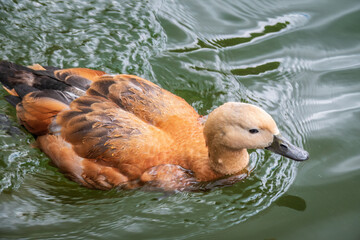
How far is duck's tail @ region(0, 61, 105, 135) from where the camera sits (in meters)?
4.84

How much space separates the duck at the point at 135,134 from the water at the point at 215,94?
0.85ft

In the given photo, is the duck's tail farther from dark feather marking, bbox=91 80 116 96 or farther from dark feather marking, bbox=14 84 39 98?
dark feather marking, bbox=91 80 116 96

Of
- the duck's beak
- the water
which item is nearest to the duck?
the duck's beak

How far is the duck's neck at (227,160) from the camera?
458 centimetres

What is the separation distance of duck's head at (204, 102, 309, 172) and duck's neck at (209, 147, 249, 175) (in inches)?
4.1

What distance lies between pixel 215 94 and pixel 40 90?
91.6 inches

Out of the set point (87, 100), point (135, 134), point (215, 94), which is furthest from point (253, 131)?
point (87, 100)

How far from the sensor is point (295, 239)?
14.0ft

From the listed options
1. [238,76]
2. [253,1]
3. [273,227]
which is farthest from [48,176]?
[253,1]

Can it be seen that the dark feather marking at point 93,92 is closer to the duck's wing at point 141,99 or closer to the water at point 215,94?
the duck's wing at point 141,99

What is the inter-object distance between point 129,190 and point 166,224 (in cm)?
57

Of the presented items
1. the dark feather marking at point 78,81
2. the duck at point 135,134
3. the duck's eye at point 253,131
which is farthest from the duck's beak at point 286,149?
the dark feather marking at point 78,81

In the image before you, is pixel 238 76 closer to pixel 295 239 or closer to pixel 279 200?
pixel 279 200

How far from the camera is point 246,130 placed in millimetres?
4309
